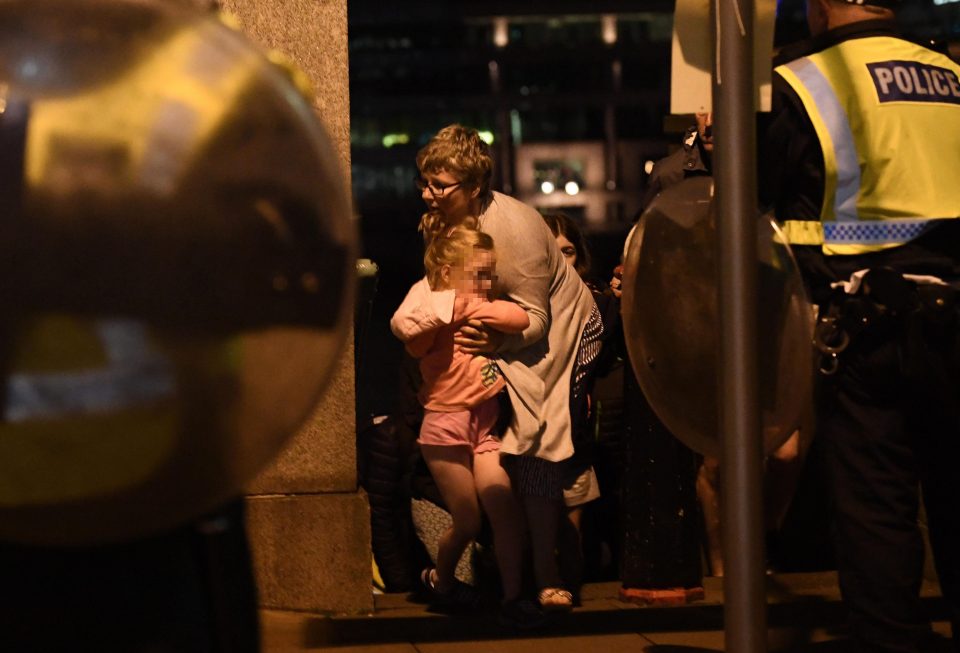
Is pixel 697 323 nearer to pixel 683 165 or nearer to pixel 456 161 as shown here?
pixel 456 161

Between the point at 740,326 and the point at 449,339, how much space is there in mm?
2372

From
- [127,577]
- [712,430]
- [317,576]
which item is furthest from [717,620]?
[127,577]

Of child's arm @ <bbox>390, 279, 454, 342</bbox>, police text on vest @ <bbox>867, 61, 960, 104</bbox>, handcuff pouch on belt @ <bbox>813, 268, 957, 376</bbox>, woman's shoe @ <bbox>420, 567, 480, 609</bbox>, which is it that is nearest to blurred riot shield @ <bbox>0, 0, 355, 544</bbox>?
handcuff pouch on belt @ <bbox>813, 268, 957, 376</bbox>

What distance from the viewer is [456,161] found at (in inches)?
228

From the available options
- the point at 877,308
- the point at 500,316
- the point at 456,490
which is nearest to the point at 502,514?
the point at 456,490

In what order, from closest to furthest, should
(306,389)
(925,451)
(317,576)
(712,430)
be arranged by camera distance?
(306,389), (712,430), (925,451), (317,576)

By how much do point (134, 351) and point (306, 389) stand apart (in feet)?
0.97

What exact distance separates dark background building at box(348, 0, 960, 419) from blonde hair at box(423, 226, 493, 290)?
19511 millimetres

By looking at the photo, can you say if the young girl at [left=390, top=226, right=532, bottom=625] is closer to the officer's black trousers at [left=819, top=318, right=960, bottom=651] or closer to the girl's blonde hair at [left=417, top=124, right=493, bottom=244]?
the girl's blonde hair at [left=417, top=124, right=493, bottom=244]

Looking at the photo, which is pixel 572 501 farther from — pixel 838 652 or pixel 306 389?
pixel 306 389

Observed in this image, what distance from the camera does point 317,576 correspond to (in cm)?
592

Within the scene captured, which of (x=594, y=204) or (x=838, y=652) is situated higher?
(x=594, y=204)

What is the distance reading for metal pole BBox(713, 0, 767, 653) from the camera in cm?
350

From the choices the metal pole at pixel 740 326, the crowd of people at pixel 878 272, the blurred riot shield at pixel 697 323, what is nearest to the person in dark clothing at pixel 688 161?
the crowd of people at pixel 878 272
